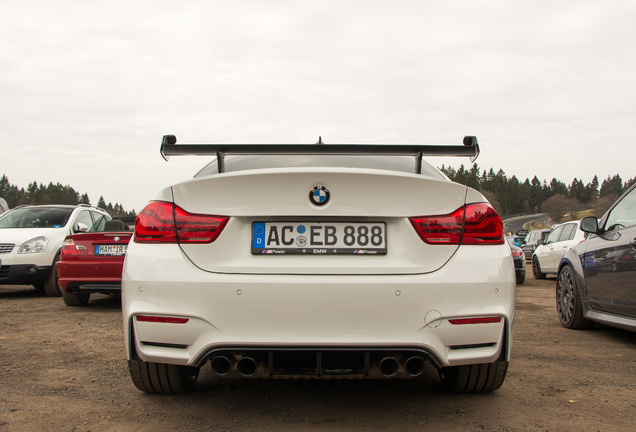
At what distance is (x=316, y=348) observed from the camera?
8.90ft

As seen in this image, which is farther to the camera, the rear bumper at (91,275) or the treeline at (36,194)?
the treeline at (36,194)

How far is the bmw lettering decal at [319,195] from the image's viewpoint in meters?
2.83

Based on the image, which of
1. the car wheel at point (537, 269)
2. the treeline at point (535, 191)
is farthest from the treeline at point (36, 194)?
the car wheel at point (537, 269)

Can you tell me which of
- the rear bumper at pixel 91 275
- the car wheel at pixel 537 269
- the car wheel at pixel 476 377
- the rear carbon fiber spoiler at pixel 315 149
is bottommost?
the car wheel at pixel 537 269

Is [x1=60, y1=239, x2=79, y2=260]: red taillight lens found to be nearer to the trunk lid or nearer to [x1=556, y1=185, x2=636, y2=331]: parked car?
the trunk lid

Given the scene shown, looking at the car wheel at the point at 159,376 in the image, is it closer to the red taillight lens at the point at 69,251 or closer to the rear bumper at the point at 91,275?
the rear bumper at the point at 91,275

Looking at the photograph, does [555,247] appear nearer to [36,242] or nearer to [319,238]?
[36,242]

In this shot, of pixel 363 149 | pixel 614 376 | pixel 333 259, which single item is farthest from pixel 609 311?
pixel 333 259

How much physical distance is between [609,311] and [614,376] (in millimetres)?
1512

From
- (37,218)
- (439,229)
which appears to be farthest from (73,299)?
(439,229)

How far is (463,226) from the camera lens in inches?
113

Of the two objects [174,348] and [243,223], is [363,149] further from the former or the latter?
[174,348]

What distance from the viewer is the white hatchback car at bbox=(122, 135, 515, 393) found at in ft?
8.89

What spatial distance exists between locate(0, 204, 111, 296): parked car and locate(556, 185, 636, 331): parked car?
7.58m
